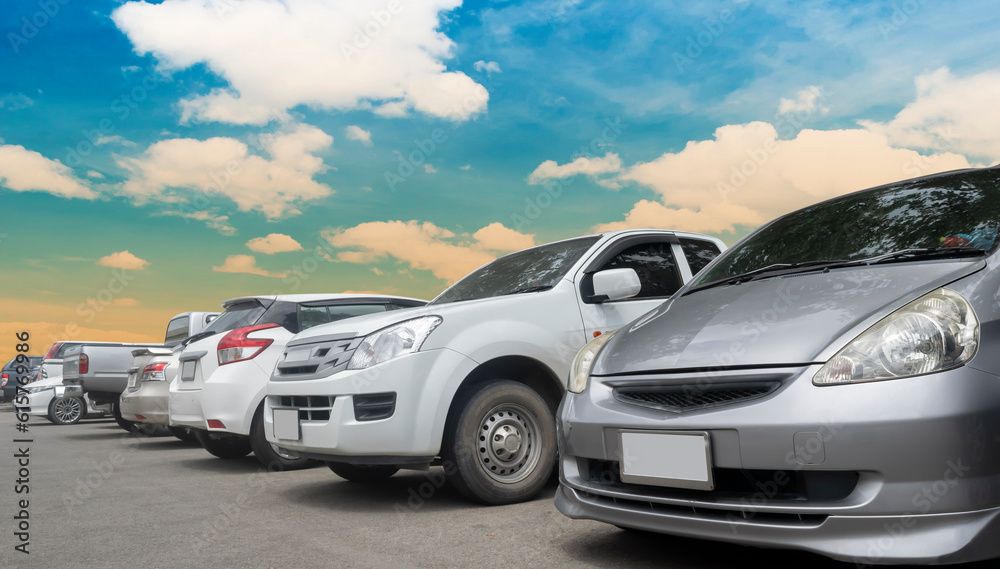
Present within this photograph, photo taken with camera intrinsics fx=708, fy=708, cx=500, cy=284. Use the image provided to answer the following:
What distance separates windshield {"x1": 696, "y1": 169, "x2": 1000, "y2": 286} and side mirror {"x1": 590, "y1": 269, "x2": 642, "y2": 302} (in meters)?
0.54

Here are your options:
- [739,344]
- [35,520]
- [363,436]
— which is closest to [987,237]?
[739,344]

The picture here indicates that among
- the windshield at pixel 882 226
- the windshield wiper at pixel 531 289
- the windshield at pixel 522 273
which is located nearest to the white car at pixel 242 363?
the windshield at pixel 522 273

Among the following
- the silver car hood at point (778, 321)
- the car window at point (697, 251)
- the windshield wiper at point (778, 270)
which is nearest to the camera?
the silver car hood at point (778, 321)

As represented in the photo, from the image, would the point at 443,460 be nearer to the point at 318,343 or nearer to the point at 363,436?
the point at 363,436

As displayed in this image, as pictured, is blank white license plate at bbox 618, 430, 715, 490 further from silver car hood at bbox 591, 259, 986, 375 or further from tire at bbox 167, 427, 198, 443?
tire at bbox 167, 427, 198, 443

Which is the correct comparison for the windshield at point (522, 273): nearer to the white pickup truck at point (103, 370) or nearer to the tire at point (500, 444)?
the tire at point (500, 444)

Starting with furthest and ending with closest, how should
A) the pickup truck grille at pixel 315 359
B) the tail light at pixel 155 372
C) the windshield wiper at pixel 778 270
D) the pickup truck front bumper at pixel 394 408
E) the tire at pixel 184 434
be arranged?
the tire at pixel 184 434 → the tail light at pixel 155 372 → the pickup truck grille at pixel 315 359 → the pickup truck front bumper at pixel 394 408 → the windshield wiper at pixel 778 270

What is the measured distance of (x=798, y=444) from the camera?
218 cm

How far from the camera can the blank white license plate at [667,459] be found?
2373 millimetres

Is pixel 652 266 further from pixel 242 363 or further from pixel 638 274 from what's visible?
pixel 242 363

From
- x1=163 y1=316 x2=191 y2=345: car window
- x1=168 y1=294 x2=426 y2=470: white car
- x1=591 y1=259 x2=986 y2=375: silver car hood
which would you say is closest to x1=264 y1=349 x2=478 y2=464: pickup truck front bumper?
x1=591 y1=259 x2=986 y2=375: silver car hood

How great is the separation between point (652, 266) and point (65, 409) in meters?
13.8

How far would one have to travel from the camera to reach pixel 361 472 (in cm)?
498

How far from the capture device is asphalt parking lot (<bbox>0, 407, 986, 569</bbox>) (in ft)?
9.80
